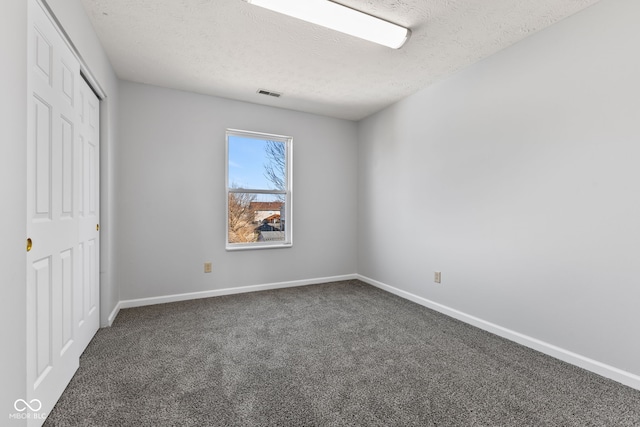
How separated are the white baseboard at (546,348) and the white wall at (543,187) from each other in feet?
0.13

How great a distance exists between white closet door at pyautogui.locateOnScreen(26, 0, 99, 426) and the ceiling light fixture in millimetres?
1234

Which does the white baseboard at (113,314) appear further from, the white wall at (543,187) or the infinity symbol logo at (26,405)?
the white wall at (543,187)

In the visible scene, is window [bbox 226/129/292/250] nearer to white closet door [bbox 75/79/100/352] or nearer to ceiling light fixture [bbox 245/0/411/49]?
white closet door [bbox 75/79/100/352]

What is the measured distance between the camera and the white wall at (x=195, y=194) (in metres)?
3.21

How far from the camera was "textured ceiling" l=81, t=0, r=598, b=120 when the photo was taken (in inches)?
80.4

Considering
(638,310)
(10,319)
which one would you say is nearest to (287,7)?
(10,319)

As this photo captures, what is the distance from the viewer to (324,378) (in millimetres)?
1859

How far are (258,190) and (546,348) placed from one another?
11.2ft

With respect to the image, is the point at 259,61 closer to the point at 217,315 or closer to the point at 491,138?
the point at 491,138

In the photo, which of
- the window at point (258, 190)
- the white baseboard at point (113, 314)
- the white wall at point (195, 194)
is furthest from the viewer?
the window at point (258, 190)

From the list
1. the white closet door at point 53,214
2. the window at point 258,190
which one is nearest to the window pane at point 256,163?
the window at point 258,190

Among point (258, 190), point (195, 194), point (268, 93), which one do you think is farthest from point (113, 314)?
point (268, 93)

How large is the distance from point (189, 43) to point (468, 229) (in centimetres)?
310

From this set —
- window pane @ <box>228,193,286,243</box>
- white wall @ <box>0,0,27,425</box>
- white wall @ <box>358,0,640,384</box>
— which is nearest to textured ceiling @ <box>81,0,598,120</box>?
white wall @ <box>358,0,640,384</box>
